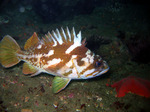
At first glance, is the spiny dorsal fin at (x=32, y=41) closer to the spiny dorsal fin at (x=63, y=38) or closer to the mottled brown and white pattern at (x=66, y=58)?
the mottled brown and white pattern at (x=66, y=58)

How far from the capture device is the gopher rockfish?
309cm

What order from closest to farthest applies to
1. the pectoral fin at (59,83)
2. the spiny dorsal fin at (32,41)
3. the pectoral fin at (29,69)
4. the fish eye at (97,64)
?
the fish eye at (97,64) → the pectoral fin at (59,83) → the pectoral fin at (29,69) → the spiny dorsal fin at (32,41)

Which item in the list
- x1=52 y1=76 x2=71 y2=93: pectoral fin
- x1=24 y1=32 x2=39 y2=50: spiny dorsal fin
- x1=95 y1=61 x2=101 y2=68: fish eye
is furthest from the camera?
x1=24 y1=32 x2=39 y2=50: spiny dorsal fin

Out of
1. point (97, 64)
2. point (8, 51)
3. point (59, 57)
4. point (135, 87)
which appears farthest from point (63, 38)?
point (135, 87)

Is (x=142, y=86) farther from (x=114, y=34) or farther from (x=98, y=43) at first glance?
(x=114, y=34)

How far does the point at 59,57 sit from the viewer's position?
10.7 feet

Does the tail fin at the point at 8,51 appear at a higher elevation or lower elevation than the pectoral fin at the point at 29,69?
higher

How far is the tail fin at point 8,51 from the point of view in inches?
145

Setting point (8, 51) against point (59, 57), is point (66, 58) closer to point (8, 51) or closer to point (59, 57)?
point (59, 57)

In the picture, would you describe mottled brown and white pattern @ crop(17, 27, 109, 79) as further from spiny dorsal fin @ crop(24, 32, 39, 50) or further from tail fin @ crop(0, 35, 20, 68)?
tail fin @ crop(0, 35, 20, 68)

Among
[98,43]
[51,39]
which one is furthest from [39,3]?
[51,39]

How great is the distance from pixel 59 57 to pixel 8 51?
1.91 metres

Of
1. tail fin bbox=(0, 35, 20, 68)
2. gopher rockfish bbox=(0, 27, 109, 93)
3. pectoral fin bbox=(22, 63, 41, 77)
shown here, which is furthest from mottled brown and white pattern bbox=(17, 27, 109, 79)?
tail fin bbox=(0, 35, 20, 68)

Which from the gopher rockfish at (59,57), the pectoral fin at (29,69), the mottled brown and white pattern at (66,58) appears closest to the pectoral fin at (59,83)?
the gopher rockfish at (59,57)
